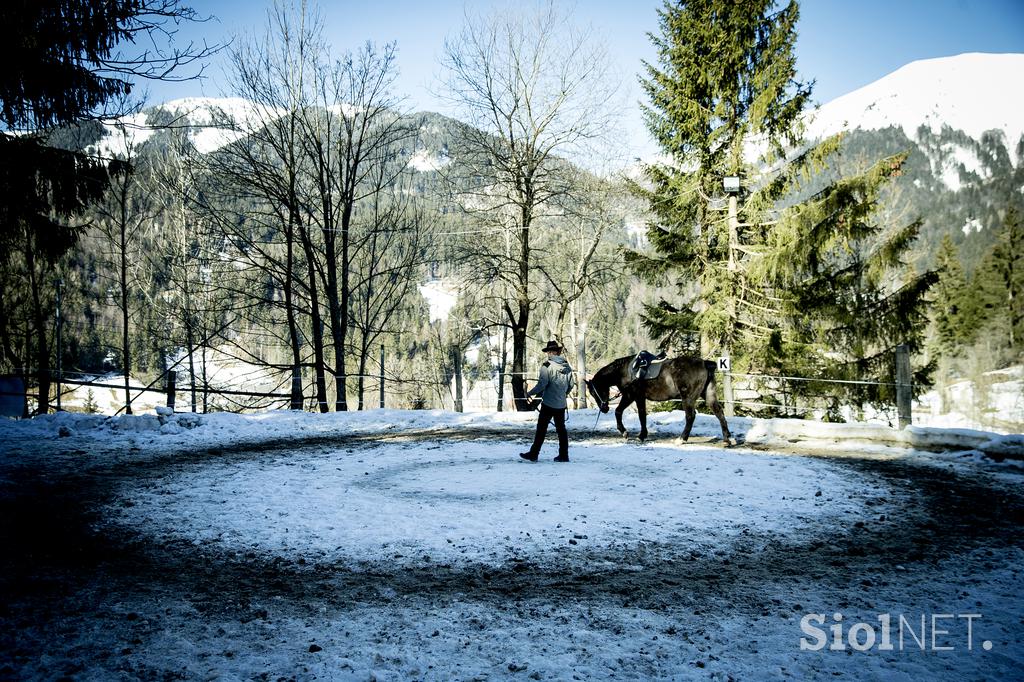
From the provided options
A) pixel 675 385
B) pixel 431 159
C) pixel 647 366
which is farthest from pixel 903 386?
pixel 431 159

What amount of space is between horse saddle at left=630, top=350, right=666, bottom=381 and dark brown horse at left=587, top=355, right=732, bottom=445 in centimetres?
8

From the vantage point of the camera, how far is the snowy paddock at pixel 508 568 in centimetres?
326

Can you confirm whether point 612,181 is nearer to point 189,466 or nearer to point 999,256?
point 189,466

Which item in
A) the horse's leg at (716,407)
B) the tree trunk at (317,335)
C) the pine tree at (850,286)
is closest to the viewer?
the horse's leg at (716,407)

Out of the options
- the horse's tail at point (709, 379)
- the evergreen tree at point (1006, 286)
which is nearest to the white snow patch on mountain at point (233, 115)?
the horse's tail at point (709, 379)

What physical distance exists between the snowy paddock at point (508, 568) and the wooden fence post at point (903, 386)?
1.85 meters

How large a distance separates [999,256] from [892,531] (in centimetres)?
5324

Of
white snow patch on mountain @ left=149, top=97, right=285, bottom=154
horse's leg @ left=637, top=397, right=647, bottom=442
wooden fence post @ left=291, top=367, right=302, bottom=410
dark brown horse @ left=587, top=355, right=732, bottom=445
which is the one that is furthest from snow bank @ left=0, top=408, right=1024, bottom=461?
white snow patch on mountain @ left=149, top=97, right=285, bottom=154

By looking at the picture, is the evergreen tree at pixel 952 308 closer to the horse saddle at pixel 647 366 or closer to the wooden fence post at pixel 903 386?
the wooden fence post at pixel 903 386

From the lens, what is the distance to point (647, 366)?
Answer: 1193 cm

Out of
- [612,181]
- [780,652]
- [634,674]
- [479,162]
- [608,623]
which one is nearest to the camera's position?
[634,674]

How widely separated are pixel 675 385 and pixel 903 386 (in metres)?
4.55

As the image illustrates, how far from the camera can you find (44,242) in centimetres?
1061

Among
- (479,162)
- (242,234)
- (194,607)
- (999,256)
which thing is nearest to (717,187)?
(479,162)
